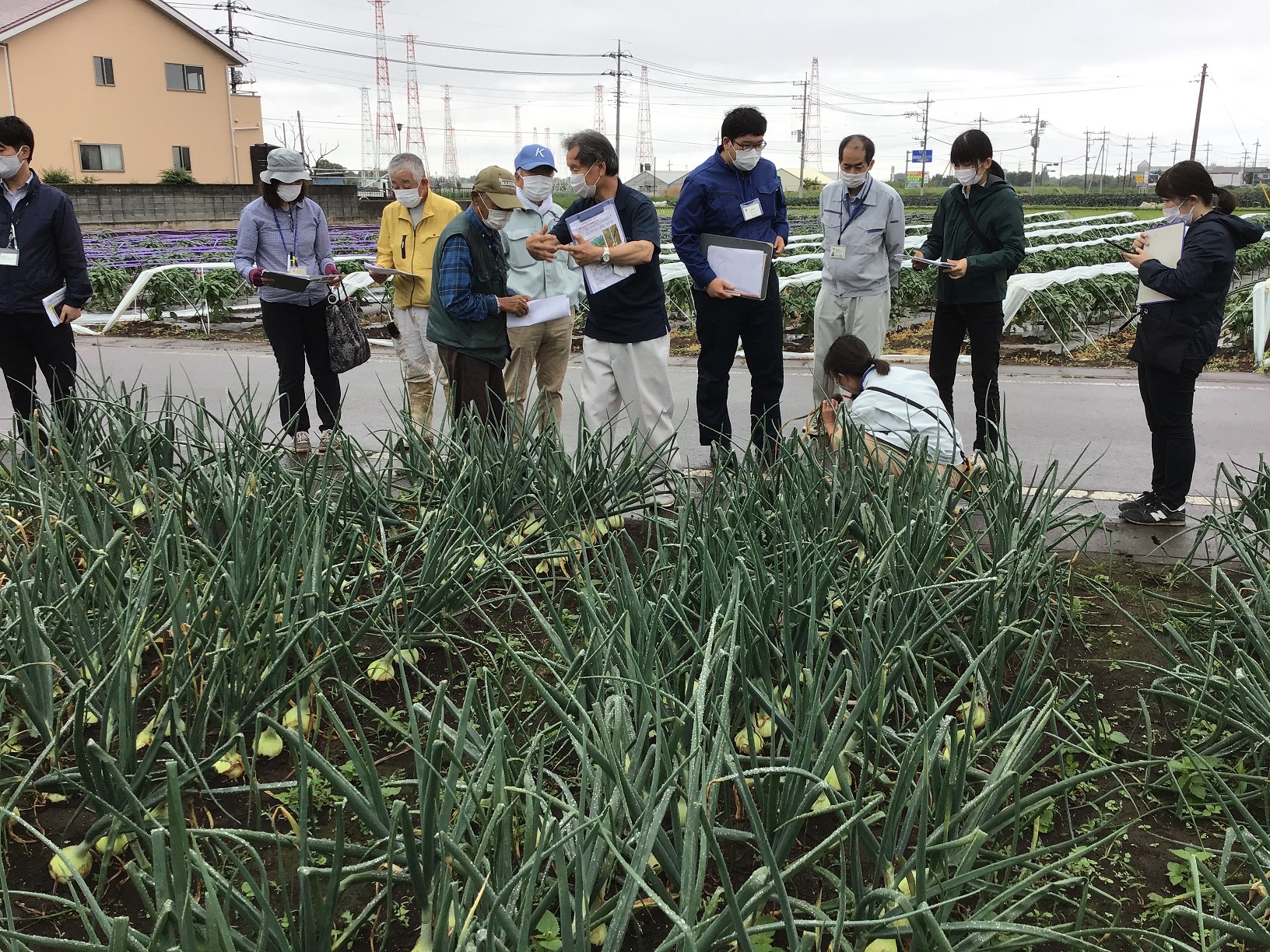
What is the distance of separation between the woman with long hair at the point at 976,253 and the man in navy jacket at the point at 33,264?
14.4 ft

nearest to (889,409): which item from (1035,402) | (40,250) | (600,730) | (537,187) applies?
(537,187)

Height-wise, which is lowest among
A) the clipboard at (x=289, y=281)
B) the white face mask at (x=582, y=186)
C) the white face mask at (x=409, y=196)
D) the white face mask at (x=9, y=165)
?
the clipboard at (x=289, y=281)

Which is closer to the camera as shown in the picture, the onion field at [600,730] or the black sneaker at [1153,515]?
the onion field at [600,730]

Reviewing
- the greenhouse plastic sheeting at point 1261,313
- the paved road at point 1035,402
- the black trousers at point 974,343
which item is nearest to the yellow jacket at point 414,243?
the paved road at point 1035,402

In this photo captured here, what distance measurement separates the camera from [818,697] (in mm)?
1949

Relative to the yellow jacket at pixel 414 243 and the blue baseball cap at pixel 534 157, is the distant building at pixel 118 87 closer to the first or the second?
the yellow jacket at pixel 414 243

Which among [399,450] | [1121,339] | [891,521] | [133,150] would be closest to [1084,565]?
[891,521]

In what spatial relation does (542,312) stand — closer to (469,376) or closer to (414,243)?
(469,376)

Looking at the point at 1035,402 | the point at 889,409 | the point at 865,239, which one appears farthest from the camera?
the point at 1035,402

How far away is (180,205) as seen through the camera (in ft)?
107

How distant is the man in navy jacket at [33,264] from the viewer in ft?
16.6

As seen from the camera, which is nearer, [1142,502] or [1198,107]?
[1142,502]

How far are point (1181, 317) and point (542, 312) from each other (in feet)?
9.37

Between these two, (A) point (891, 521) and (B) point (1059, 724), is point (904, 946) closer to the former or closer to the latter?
(B) point (1059, 724)
